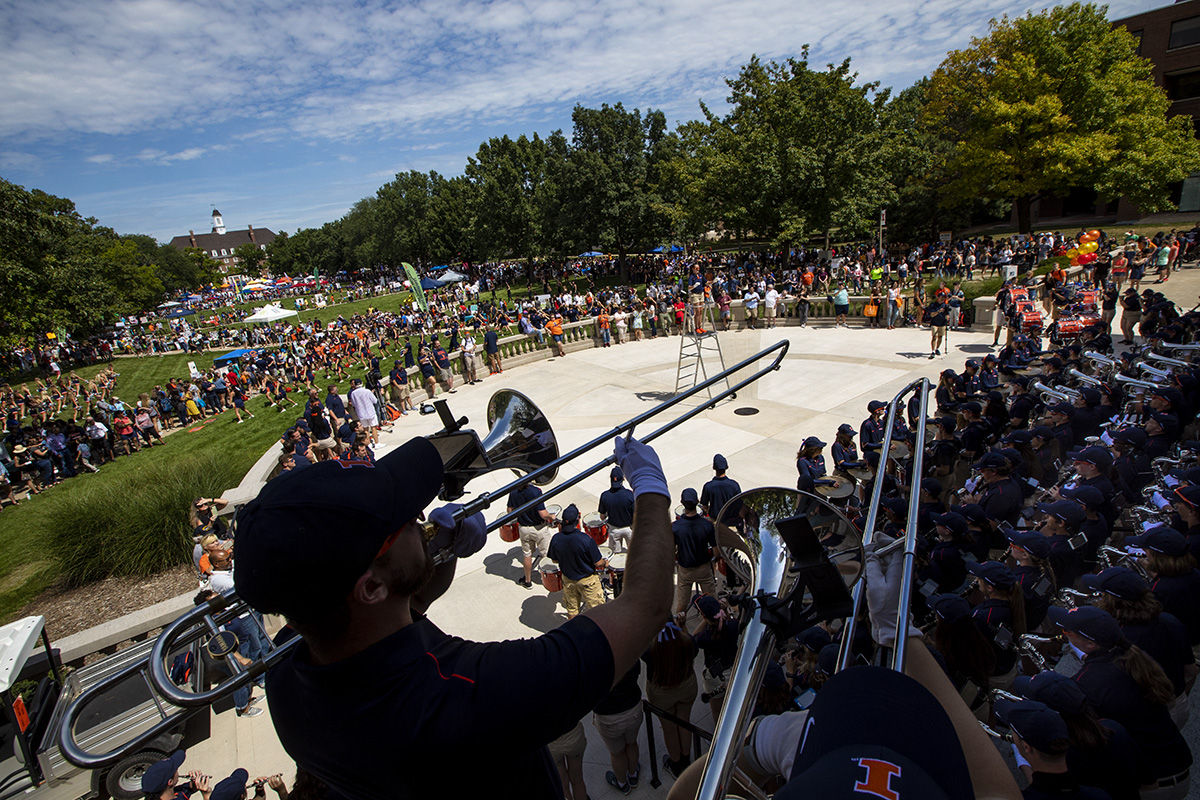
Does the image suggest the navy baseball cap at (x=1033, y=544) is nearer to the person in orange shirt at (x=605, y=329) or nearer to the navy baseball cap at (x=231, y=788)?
the navy baseball cap at (x=231, y=788)

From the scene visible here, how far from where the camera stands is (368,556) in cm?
139

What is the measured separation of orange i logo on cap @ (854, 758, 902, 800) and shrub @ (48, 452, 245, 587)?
37.3 feet

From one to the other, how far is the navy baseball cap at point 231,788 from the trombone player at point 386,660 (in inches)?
123

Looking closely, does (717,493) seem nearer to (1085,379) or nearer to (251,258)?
(1085,379)

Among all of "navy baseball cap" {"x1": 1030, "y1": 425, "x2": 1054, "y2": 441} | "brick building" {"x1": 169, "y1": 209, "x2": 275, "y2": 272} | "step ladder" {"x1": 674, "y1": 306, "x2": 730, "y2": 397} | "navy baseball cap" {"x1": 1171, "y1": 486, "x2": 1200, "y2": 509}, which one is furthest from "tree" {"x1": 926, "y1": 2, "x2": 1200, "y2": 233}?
"brick building" {"x1": 169, "y1": 209, "x2": 275, "y2": 272}

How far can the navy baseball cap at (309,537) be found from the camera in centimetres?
133

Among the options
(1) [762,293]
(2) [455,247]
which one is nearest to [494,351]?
(1) [762,293]

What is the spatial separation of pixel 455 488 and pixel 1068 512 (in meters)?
5.70

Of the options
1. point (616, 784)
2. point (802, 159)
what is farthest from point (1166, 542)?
point (802, 159)

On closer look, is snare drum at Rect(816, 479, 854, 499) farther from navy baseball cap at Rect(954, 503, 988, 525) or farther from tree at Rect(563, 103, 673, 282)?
tree at Rect(563, 103, 673, 282)

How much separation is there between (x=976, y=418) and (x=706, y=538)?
5.18 metres

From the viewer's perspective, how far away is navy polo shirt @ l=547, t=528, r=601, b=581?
6434 millimetres

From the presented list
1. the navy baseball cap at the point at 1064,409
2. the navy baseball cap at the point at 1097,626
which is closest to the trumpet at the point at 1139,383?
the navy baseball cap at the point at 1064,409

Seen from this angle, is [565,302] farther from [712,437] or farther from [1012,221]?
[1012,221]
